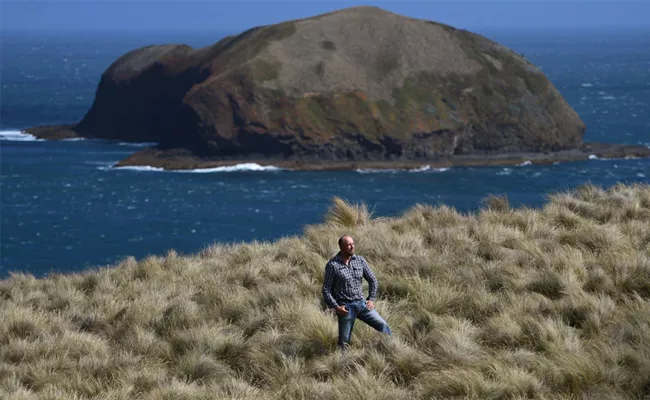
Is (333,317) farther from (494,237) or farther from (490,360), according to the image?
(494,237)

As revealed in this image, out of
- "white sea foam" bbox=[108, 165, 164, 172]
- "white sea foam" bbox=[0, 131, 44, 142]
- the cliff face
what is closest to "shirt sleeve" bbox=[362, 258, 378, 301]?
the cliff face

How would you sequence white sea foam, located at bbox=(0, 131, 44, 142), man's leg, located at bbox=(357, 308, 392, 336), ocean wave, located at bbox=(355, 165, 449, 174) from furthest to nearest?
white sea foam, located at bbox=(0, 131, 44, 142), ocean wave, located at bbox=(355, 165, 449, 174), man's leg, located at bbox=(357, 308, 392, 336)

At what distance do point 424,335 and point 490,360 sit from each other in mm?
1419

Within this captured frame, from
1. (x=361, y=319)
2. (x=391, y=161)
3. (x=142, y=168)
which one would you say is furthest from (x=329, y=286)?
(x=142, y=168)

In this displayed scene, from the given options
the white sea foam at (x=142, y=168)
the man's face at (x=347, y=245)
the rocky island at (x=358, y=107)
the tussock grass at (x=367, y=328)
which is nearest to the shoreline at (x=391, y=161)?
the rocky island at (x=358, y=107)

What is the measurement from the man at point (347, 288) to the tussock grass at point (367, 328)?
1.18 feet

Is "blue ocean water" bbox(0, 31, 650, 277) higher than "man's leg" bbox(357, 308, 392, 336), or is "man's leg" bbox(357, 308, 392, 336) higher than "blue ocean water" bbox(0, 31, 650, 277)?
"man's leg" bbox(357, 308, 392, 336)

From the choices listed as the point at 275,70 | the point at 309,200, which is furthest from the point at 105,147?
the point at 309,200

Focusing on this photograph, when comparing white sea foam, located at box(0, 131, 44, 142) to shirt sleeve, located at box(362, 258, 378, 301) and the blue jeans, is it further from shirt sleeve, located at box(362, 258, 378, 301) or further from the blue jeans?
shirt sleeve, located at box(362, 258, 378, 301)

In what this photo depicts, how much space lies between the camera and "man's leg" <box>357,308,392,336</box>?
11.0 metres

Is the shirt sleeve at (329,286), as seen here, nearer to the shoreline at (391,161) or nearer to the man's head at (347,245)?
the man's head at (347,245)

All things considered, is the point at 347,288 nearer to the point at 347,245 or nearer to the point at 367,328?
the point at 347,245

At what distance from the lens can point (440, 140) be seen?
9125 centimetres

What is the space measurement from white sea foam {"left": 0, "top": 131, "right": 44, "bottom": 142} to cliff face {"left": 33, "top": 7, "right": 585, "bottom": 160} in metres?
5.73
